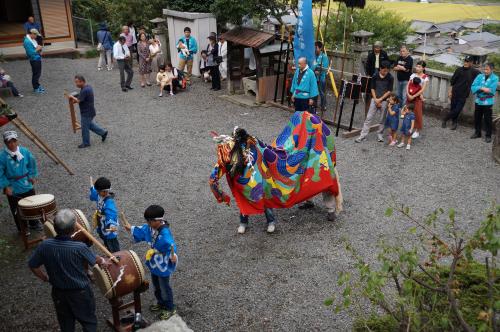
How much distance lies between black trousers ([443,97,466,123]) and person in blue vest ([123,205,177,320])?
8117 millimetres

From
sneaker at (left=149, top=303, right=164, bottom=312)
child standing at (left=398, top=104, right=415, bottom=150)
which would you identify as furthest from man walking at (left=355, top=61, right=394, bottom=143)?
sneaker at (left=149, top=303, right=164, bottom=312)

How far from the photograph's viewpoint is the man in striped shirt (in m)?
4.66

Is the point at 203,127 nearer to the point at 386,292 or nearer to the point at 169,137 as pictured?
the point at 169,137

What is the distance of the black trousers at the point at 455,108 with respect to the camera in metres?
11.1

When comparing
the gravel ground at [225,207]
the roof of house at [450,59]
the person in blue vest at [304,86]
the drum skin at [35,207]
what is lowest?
the gravel ground at [225,207]

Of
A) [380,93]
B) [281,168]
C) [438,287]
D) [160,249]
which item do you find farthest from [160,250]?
[380,93]

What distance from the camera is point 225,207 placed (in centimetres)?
835

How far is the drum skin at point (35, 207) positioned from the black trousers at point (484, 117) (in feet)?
28.1

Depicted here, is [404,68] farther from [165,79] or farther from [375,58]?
[165,79]

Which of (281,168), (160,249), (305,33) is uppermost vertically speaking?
(305,33)

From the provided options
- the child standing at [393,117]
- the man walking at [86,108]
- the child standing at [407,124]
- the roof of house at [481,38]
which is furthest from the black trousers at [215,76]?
the roof of house at [481,38]

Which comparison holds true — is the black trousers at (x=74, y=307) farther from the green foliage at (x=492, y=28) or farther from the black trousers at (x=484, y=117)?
the green foliage at (x=492, y=28)

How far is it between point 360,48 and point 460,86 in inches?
127

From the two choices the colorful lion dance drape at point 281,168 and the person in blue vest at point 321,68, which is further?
the person in blue vest at point 321,68
